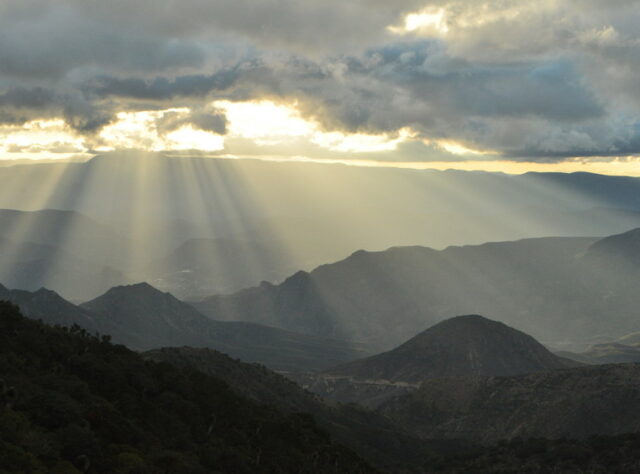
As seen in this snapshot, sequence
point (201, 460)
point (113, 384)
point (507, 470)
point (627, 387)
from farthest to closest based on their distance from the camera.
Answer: point (627, 387) → point (507, 470) → point (113, 384) → point (201, 460)

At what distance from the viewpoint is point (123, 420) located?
2085 inches

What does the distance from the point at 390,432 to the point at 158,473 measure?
3680 inches

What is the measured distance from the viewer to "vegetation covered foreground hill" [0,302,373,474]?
4241cm

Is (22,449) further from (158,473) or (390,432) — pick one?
(390,432)

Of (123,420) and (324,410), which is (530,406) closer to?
(324,410)

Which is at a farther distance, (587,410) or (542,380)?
(542,380)

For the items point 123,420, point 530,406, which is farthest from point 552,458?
point 123,420

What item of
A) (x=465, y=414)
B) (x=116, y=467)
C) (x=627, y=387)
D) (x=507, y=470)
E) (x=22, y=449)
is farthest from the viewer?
(x=465, y=414)

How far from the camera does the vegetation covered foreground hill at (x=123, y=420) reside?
42.4m

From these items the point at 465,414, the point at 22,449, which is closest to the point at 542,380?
the point at 465,414

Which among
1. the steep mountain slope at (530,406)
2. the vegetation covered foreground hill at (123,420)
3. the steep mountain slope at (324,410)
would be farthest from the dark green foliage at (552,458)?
the steep mountain slope at (530,406)

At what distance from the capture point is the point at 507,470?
288ft

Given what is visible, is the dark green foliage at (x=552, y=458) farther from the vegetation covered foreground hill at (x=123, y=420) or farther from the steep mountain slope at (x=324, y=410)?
the vegetation covered foreground hill at (x=123, y=420)

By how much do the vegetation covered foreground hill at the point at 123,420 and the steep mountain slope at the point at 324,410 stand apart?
27.7m
